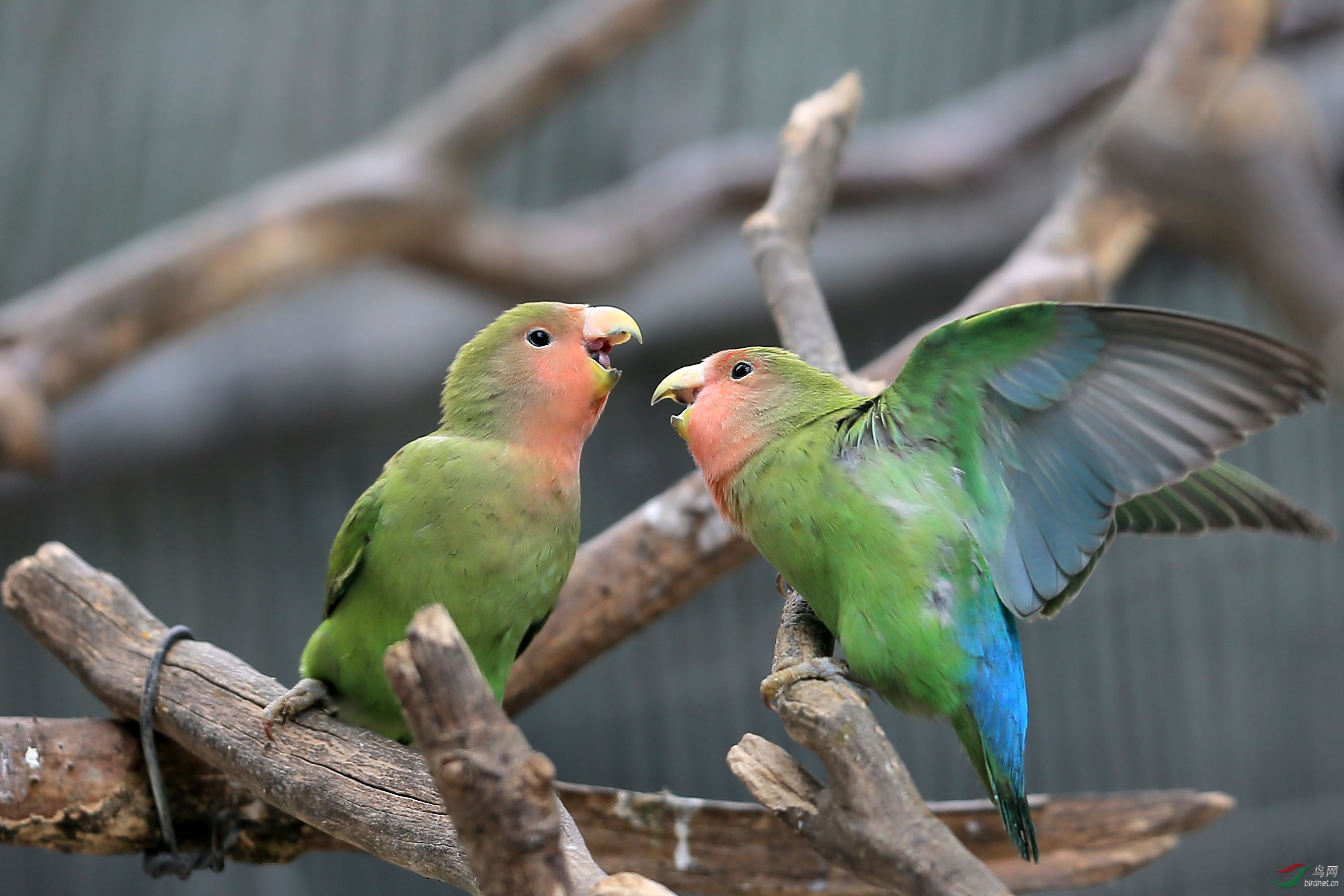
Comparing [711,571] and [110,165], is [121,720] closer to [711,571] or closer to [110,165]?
[711,571]

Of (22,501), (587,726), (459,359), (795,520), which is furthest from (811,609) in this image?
(22,501)

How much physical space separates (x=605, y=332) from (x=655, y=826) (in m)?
0.97

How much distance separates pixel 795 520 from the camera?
1625 millimetres

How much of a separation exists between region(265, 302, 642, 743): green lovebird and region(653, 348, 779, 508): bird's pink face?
145mm

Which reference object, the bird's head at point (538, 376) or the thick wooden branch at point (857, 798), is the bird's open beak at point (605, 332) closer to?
the bird's head at point (538, 376)

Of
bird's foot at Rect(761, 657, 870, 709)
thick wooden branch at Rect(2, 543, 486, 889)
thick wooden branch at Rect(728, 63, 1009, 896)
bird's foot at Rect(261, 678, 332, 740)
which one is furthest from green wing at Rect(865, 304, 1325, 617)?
bird's foot at Rect(261, 678, 332, 740)

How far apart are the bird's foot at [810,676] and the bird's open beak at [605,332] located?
1.89 ft

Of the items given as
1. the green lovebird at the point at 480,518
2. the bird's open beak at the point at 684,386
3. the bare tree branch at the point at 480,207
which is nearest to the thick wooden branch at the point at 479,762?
the green lovebird at the point at 480,518

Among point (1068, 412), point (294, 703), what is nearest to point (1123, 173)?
point (1068, 412)

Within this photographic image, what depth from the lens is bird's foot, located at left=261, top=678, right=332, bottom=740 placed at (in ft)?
5.61

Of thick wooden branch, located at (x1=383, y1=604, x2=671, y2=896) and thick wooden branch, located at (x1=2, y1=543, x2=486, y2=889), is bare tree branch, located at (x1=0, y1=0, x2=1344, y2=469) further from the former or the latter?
thick wooden branch, located at (x1=383, y1=604, x2=671, y2=896)

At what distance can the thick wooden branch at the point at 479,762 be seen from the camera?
42.6 inches

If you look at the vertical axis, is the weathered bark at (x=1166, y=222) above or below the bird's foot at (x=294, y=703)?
above

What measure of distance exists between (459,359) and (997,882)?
1163 millimetres
